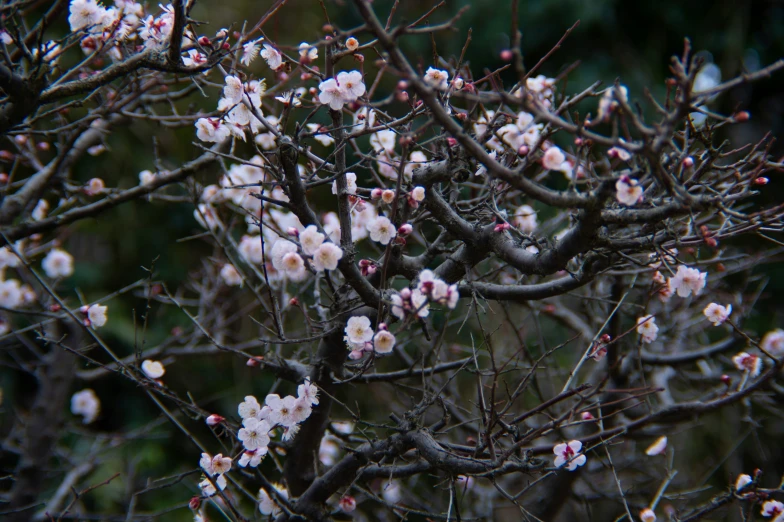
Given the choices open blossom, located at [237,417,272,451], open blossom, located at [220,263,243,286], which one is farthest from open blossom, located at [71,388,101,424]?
open blossom, located at [237,417,272,451]

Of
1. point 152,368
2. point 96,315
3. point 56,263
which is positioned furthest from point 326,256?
point 56,263

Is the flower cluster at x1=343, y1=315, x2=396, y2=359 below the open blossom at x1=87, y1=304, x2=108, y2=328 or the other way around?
below

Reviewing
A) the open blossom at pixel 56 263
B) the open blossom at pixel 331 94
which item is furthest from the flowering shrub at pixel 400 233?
the open blossom at pixel 56 263

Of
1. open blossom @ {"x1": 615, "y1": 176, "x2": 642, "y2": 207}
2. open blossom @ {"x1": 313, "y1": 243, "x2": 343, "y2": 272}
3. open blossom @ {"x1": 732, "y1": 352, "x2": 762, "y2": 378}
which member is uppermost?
open blossom @ {"x1": 313, "y1": 243, "x2": 343, "y2": 272}

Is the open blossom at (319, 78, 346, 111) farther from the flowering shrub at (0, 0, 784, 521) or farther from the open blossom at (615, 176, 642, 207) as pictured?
the open blossom at (615, 176, 642, 207)

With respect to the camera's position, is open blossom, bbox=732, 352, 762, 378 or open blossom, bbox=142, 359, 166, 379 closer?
open blossom, bbox=142, 359, 166, 379

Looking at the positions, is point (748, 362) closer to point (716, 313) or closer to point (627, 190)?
point (716, 313)
